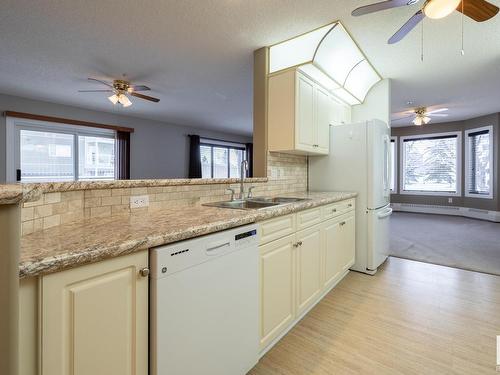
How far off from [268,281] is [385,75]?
135 inches

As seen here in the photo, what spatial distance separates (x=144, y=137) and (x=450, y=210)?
8.00m

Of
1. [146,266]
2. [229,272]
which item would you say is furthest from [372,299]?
[146,266]

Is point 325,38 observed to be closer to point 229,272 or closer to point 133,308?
point 229,272

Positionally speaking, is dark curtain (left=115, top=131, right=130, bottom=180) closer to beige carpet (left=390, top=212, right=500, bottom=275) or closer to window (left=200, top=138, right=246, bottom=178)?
window (left=200, top=138, right=246, bottom=178)

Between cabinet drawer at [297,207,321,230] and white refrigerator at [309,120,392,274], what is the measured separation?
3.55 feet

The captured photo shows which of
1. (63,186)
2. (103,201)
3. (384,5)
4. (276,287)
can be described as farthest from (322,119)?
(63,186)

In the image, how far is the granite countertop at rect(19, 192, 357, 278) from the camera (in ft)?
2.42

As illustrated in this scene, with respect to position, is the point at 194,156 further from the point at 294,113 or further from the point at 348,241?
the point at 348,241

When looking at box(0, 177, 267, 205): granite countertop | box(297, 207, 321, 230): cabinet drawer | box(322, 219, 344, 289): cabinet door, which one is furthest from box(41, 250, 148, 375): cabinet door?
box(322, 219, 344, 289): cabinet door

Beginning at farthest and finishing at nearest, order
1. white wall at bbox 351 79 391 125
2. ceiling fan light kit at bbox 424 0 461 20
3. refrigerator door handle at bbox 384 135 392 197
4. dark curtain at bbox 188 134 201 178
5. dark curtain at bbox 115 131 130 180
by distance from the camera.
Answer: dark curtain at bbox 188 134 201 178 → dark curtain at bbox 115 131 130 180 → white wall at bbox 351 79 391 125 → refrigerator door handle at bbox 384 135 392 197 → ceiling fan light kit at bbox 424 0 461 20

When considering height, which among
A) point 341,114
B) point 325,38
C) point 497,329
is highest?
point 325,38

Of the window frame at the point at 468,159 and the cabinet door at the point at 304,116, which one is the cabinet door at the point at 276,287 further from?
the window frame at the point at 468,159

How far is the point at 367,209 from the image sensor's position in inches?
116

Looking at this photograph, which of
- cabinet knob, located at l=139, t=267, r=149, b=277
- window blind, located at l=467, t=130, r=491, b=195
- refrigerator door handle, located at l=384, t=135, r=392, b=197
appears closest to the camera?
cabinet knob, located at l=139, t=267, r=149, b=277
